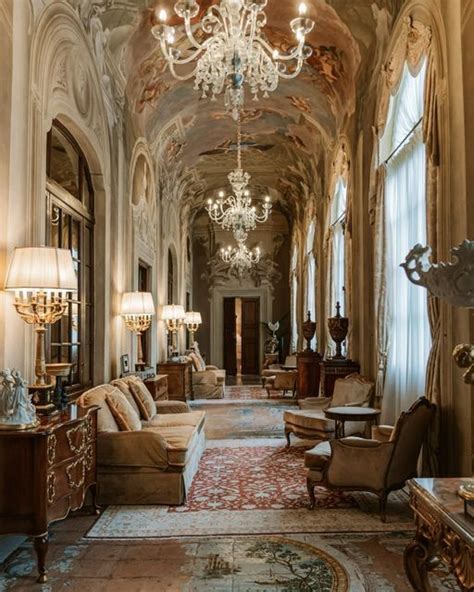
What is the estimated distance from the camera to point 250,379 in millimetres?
19812

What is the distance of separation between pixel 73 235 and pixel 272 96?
20.7 feet

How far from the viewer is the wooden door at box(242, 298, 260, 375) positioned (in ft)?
71.4

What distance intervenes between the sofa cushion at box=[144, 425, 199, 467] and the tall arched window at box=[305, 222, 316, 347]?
331 inches

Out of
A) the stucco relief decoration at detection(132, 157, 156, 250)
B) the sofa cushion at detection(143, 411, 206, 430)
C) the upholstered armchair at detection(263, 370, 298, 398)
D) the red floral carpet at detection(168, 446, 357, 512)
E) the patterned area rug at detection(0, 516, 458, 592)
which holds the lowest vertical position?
the red floral carpet at detection(168, 446, 357, 512)

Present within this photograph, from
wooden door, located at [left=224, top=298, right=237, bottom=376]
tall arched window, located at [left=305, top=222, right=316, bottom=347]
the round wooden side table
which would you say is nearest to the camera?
the round wooden side table

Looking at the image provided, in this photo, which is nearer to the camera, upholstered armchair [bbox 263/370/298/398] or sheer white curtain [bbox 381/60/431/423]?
sheer white curtain [bbox 381/60/431/423]

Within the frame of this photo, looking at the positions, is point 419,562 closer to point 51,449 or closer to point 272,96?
point 51,449

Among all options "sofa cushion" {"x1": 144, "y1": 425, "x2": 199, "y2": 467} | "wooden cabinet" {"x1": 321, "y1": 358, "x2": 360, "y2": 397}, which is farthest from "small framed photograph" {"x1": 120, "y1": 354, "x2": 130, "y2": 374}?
"wooden cabinet" {"x1": 321, "y1": 358, "x2": 360, "y2": 397}

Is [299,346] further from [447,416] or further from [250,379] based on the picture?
[447,416]

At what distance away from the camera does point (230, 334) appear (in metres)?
21.8

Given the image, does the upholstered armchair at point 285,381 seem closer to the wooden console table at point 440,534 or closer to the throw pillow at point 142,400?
the throw pillow at point 142,400

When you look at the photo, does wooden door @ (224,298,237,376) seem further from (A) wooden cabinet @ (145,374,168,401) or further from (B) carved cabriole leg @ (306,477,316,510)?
(B) carved cabriole leg @ (306,477,316,510)

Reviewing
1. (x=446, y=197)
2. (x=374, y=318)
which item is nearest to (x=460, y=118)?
(x=446, y=197)

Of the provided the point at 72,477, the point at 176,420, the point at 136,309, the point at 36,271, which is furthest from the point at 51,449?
the point at 136,309
